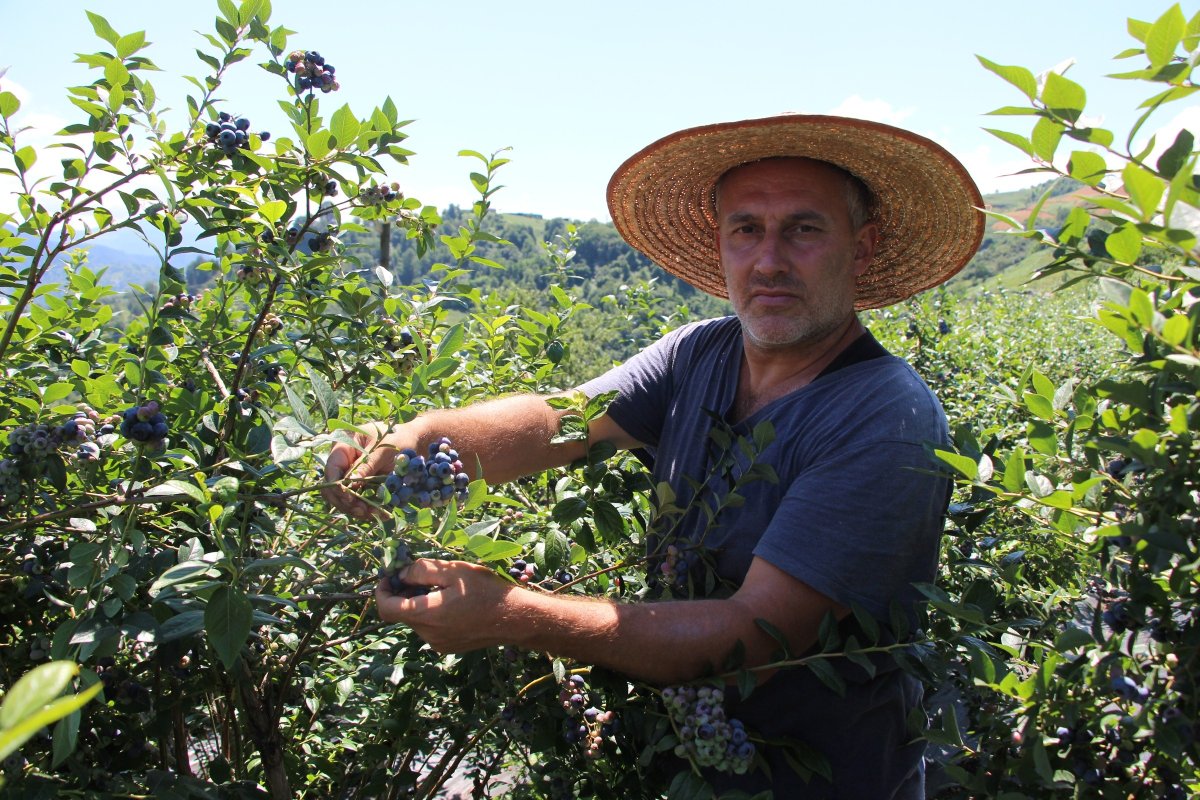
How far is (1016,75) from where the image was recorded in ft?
3.57

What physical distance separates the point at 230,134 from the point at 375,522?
88 centimetres

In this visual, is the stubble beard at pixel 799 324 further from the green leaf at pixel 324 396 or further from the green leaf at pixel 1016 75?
the green leaf at pixel 324 396

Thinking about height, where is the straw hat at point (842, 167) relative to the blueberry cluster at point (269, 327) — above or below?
above

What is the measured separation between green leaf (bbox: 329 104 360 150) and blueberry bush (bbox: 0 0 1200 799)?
1 cm

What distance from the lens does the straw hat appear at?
1.99 m

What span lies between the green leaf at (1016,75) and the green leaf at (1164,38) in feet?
0.43

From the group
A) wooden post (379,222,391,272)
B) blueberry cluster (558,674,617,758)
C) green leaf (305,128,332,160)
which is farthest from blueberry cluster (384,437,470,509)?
wooden post (379,222,391,272)

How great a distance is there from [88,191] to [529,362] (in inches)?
63.7

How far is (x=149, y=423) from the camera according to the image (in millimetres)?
1297

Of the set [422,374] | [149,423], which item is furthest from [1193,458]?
[149,423]

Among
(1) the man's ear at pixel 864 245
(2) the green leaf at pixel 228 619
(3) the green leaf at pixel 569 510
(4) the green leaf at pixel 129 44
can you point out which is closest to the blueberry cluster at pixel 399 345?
(3) the green leaf at pixel 569 510

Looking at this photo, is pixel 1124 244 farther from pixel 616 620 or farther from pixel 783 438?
pixel 616 620

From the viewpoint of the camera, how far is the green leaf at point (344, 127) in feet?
5.50

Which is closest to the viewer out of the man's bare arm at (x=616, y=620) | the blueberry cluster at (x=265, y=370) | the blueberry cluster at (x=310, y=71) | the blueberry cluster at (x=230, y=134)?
the man's bare arm at (x=616, y=620)
